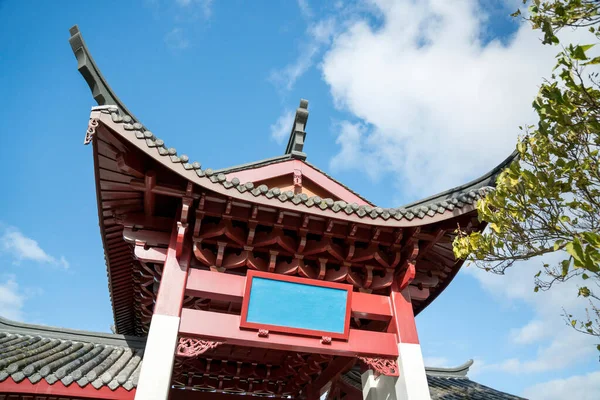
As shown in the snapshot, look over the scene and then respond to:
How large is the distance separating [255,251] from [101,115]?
2622 mm

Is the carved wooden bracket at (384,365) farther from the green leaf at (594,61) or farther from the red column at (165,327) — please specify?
the green leaf at (594,61)

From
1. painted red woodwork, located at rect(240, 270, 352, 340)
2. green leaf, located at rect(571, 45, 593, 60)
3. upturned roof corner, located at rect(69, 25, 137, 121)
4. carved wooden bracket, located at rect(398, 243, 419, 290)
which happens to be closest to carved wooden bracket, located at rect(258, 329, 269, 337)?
painted red woodwork, located at rect(240, 270, 352, 340)

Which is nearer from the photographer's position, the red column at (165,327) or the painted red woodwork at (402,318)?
the red column at (165,327)

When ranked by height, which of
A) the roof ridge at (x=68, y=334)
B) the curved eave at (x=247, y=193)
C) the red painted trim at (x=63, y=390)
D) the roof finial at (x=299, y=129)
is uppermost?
the roof finial at (x=299, y=129)

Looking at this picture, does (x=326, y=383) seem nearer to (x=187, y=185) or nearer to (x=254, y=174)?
(x=254, y=174)

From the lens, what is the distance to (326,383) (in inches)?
324

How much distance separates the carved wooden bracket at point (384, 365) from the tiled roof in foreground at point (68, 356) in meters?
3.03

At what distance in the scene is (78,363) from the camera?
6.26m

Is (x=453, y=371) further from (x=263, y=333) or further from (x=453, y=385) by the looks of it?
(x=263, y=333)

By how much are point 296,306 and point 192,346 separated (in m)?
1.38

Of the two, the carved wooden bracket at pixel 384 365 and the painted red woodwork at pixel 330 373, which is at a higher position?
the painted red woodwork at pixel 330 373

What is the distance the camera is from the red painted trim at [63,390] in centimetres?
510

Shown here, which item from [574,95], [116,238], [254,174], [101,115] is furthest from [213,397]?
[574,95]

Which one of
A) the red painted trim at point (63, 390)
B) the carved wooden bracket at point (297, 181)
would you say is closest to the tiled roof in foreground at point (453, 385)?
the carved wooden bracket at point (297, 181)
